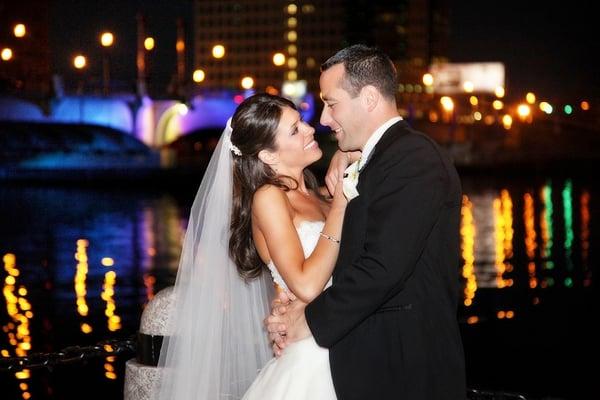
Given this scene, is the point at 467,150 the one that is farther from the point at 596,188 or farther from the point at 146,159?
the point at 146,159

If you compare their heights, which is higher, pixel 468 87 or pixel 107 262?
pixel 468 87

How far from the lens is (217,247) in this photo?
4.71 meters

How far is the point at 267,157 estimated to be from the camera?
4438mm

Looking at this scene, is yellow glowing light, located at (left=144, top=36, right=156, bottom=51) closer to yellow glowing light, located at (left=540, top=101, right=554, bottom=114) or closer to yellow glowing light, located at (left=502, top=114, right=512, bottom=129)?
yellow glowing light, located at (left=502, top=114, right=512, bottom=129)

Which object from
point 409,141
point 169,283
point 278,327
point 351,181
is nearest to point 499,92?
point 169,283

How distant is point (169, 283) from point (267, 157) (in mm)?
10784

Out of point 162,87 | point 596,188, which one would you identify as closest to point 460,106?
point 162,87

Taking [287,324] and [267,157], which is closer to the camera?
[287,324]

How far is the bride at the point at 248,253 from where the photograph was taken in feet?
12.8

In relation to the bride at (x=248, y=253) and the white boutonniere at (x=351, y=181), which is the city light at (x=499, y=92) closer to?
the bride at (x=248, y=253)

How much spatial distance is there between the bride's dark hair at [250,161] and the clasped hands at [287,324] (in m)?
0.56

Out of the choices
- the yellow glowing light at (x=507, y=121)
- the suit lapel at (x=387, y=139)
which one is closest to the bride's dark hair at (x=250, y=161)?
the suit lapel at (x=387, y=139)

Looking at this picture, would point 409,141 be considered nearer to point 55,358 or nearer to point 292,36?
point 55,358

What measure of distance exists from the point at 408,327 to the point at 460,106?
356ft
